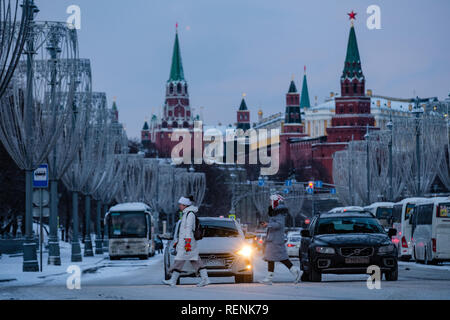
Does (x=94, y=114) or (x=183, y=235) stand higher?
(x=94, y=114)

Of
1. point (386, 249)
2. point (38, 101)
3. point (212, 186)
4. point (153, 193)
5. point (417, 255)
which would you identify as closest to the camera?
point (386, 249)

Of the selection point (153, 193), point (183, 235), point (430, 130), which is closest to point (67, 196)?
point (153, 193)

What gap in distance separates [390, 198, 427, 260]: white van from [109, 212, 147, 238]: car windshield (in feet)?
44.5

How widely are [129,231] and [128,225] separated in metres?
0.46

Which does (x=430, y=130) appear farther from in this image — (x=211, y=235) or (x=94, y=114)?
(x=211, y=235)

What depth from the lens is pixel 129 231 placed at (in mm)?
52562

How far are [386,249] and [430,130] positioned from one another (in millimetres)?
50895

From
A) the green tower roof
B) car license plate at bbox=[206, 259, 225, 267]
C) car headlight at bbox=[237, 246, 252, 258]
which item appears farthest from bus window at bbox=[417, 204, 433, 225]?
the green tower roof

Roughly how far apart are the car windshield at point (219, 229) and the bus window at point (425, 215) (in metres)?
15.9

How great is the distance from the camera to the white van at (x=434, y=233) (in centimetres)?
3544

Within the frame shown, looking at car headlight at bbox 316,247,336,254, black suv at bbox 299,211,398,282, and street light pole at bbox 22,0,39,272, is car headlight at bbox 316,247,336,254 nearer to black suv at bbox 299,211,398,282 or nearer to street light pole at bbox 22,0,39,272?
black suv at bbox 299,211,398,282

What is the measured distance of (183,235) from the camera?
17219mm

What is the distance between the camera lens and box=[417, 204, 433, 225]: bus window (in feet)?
121
